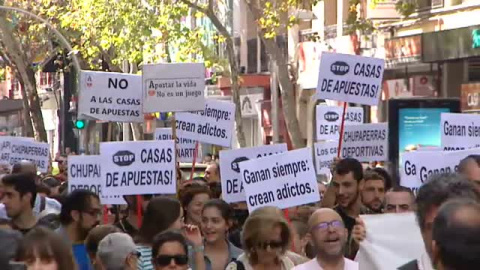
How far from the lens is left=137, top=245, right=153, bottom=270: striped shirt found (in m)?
8.85

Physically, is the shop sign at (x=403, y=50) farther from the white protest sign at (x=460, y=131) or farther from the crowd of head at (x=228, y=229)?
the crowd of head at (x=228, y=229)

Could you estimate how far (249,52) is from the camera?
4344 centimetres

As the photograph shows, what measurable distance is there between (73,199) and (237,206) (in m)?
2.75

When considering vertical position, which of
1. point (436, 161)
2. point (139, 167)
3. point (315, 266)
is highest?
point (436, 161)

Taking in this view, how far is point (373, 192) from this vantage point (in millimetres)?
12039

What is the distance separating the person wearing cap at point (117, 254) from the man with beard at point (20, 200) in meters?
2.16

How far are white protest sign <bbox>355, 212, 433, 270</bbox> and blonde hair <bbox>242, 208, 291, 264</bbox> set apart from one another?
170cm

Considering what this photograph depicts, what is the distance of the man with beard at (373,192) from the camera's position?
11.9m

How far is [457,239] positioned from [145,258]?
4760mm

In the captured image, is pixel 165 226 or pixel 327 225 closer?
pixel 327 225

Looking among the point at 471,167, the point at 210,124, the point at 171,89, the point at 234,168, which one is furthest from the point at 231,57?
the point at 471,167

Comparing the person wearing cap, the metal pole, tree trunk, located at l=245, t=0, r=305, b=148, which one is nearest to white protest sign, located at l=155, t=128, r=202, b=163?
the person wearing cap

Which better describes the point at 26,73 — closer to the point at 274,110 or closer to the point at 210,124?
the point at 274,110

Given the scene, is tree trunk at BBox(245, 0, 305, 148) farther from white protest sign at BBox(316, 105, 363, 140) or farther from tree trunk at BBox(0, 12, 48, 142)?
tree trunk at BBox(0, 12, 48, 142)
